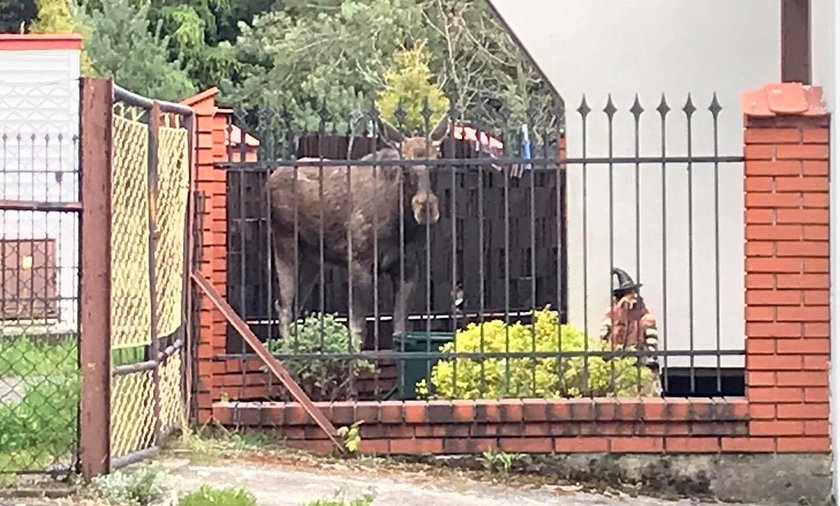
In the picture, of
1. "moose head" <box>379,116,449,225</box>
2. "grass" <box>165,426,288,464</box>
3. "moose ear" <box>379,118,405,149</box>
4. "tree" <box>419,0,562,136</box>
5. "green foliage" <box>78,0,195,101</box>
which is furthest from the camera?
"tree" <box>419,0,562,136</box>

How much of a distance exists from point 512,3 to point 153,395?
13.7 ft

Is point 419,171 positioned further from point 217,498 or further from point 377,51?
point 377,51

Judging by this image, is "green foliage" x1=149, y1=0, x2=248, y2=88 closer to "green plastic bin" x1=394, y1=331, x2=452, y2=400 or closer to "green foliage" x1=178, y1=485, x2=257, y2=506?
"green plastic bin" x1=394, y1=331, x2=452, y2=400

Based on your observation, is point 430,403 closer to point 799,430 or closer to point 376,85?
point 799,430

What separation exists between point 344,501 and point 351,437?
1.24 metres

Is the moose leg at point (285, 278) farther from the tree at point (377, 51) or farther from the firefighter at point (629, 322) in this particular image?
the tree at point (377, 51)

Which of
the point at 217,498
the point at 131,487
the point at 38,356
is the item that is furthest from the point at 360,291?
the point at 217,498

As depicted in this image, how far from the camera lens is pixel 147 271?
6691 mm

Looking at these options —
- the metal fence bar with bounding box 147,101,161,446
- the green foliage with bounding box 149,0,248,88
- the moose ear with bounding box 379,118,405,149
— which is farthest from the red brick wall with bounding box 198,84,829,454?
the green foliage with bounding box 149,0,248,88

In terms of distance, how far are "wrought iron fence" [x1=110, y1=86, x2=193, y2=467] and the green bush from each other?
141 centimetres

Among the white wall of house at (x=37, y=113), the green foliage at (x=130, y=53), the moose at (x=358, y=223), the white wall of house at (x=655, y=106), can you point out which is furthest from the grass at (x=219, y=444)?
the green foliage at (x=130, y=53)

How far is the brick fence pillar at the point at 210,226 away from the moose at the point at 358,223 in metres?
0.92

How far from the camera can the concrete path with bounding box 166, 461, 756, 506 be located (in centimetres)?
636

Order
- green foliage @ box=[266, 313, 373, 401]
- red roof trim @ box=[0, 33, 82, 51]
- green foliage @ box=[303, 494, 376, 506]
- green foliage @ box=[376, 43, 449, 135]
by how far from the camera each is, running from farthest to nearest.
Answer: green foliage @ box=[376, 43, 449, 135], red roof trim @ box=[0, 33, 82, 51], green foliage @ box=[266, 313, 373, 401], green foliage @ box=[303, 494, 376, 506]
